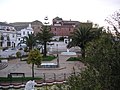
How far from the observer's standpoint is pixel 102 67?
15.8 ft

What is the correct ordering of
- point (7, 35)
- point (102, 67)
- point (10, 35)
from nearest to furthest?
point (102, 67)
point (7, 35)
point (10, 35)

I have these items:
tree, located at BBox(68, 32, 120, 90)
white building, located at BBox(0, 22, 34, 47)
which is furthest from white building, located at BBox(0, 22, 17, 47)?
tree, located at BBox(68, 32, 120, 90)

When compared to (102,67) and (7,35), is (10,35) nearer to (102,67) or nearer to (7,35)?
(7,35)

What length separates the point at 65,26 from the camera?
75.8 m

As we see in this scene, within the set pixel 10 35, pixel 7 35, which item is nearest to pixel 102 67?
pixel 7 35

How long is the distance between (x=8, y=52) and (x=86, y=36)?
15.5 metres

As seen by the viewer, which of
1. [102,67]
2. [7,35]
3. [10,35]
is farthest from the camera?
[10,35]

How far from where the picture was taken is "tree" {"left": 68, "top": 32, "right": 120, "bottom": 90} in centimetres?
479

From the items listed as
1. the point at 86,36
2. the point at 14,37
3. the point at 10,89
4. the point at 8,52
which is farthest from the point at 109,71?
the point at 14,37

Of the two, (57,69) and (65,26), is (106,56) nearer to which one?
(57,69)

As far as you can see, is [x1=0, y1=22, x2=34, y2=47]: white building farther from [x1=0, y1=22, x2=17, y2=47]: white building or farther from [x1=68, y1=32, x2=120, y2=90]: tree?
[x1=68, y1=32, x2=120, y2=90]: tree

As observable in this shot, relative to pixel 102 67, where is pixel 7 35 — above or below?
above

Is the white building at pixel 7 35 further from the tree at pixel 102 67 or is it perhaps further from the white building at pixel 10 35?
the tree at pixel 102 67

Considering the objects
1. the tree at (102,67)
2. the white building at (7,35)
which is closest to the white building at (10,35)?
the white building at (7,35)
